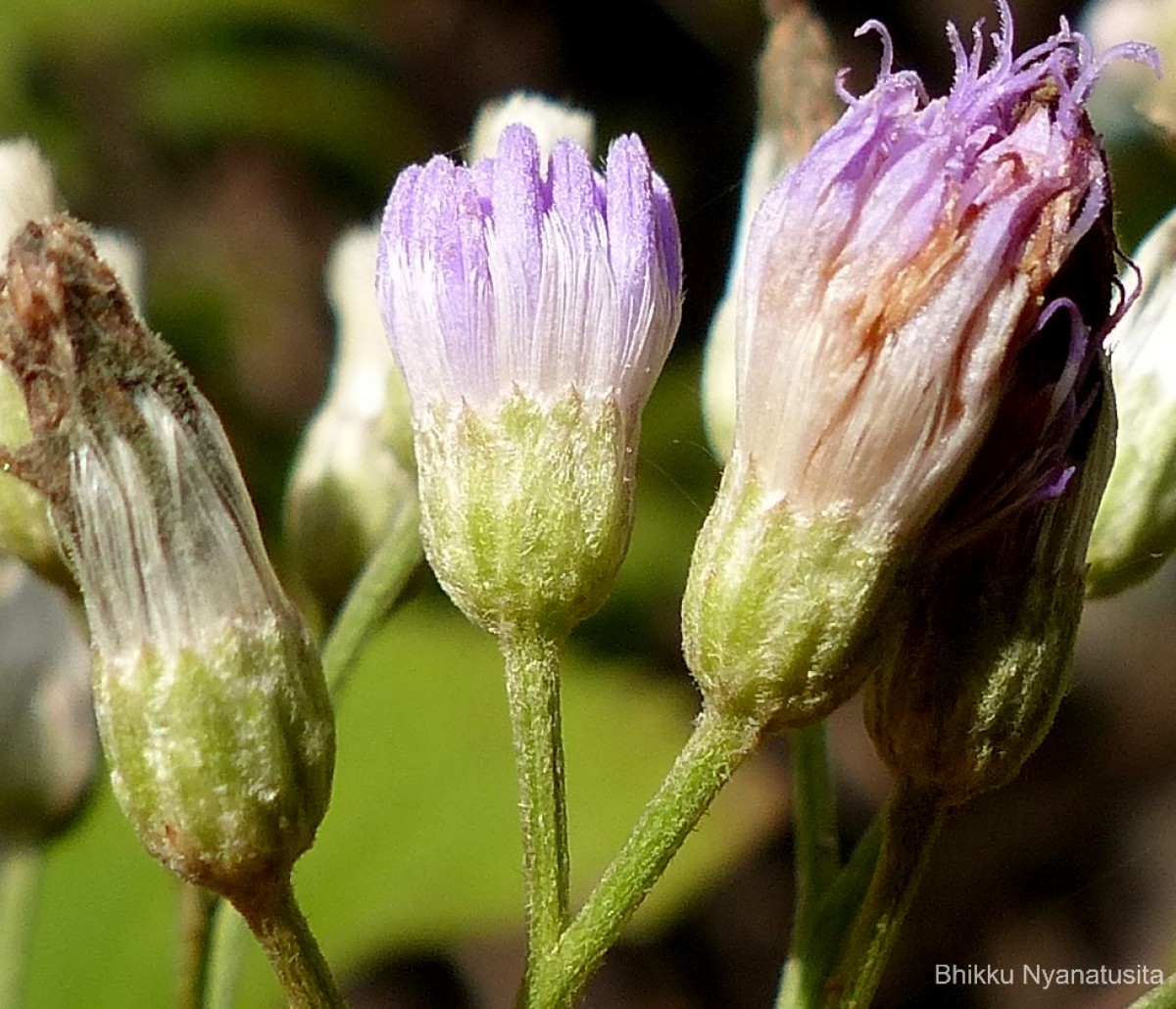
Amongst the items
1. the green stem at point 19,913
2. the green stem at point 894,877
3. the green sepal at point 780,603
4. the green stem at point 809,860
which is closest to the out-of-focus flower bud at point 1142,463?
the green stem at point 809,860

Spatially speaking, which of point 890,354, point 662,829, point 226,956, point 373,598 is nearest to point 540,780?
point 662,829

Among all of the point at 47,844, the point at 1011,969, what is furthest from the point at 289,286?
the point at 47,844

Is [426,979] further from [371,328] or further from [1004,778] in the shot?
[1004,778]

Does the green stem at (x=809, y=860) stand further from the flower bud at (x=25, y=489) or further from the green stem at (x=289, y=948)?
the flower bud at (x=25, y=489)

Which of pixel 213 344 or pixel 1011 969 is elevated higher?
pixel 213 344

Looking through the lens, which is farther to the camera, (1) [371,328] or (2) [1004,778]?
(1) [371,328]

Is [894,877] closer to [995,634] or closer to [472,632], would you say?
[995,634]

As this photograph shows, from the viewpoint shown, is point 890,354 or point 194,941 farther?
point 194,941
